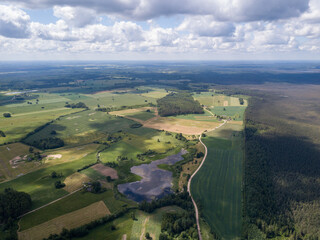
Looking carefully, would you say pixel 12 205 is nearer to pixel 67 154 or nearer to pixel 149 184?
pixel 149 184

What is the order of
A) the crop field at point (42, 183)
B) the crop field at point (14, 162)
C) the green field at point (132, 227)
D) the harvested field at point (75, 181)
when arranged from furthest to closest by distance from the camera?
the crop field at point (14, 162)
the harvested field at point (75, 181)
the crop field at point (42, 183)
the green field at point (132, 227)

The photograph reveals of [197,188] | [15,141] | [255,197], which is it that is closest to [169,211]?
[197,188]

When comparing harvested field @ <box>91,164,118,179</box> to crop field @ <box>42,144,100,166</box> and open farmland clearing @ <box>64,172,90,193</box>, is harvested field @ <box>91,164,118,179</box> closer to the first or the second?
open farmland clearing @ <box>64,172,90,193</box>

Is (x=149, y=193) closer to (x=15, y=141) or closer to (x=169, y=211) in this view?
(x=169, y=211)

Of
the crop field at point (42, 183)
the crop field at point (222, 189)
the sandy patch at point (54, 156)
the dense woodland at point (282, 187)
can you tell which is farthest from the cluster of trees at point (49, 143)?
the dense woodland at point (282, 187)

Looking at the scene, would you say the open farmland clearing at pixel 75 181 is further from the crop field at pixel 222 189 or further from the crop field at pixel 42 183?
the crop field at pixel 222 189
